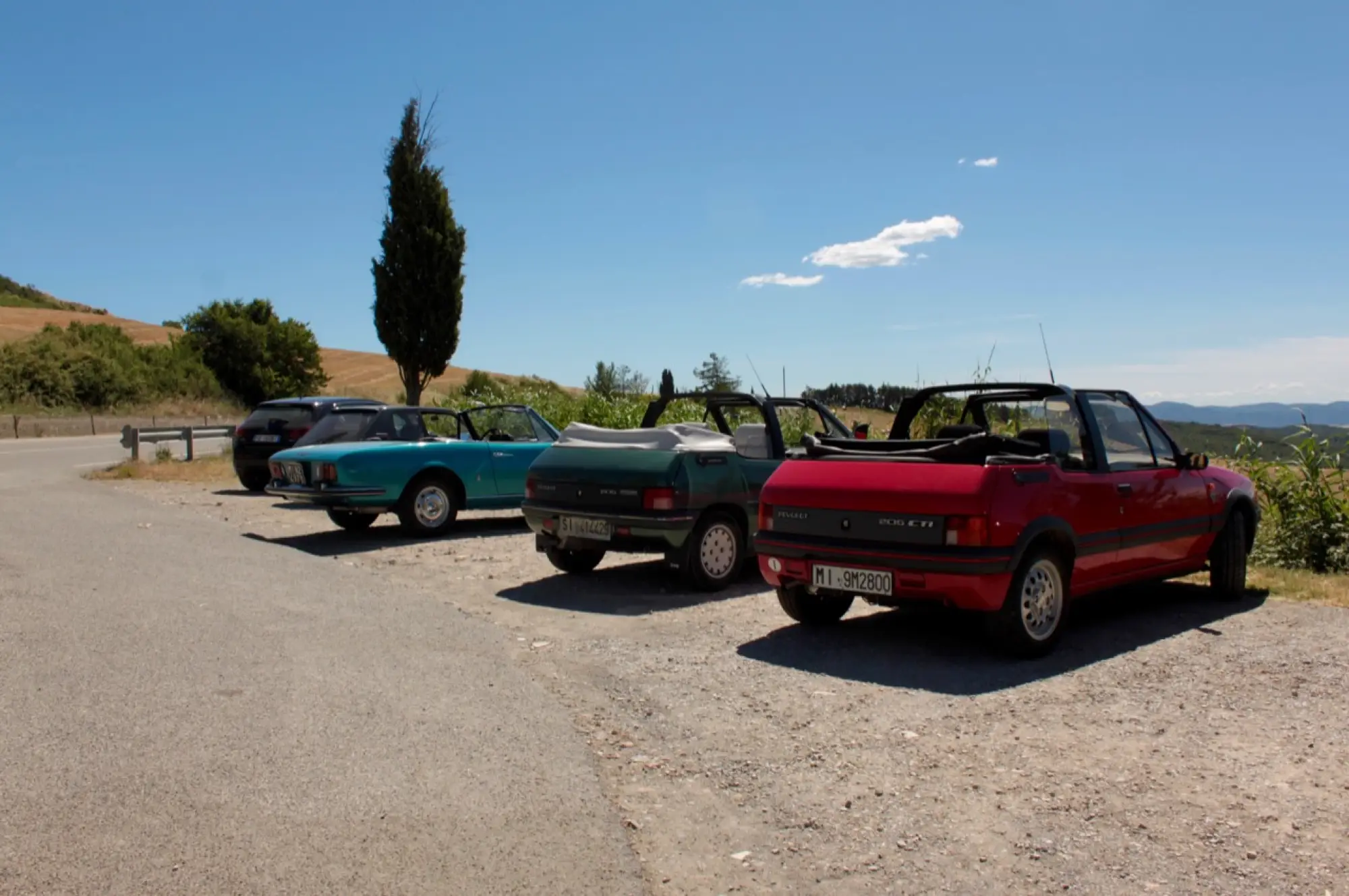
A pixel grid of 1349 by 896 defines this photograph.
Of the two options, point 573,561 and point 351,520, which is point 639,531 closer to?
point 573,561

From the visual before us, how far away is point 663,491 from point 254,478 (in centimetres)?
1076

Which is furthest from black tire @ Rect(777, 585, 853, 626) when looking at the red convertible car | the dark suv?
the dark suv

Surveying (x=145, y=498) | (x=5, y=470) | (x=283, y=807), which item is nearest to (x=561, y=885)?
(x=283, y=807)

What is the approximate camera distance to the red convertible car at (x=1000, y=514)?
20.7 feet

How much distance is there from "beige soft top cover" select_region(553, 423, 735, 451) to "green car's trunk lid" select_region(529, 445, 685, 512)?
0.41 ft

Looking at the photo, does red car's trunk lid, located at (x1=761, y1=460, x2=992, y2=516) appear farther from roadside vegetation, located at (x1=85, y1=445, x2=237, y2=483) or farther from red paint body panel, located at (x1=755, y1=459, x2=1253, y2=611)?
roadside vegetation, located at (x1=85, y1=445, x2=237, y2=483)

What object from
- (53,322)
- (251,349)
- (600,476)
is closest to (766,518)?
(600,476)

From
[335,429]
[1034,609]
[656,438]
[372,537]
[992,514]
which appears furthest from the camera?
[335,429]

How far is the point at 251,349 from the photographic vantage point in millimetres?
57562

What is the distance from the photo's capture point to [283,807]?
399 cm

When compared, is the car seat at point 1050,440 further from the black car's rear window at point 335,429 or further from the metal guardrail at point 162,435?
the metal guardrail at point 162,435

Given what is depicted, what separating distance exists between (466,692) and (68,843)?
2241 millimetres

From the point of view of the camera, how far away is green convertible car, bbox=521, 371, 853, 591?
871 cm

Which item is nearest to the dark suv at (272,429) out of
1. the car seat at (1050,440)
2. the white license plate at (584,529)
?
the white license plate at (584,529)
